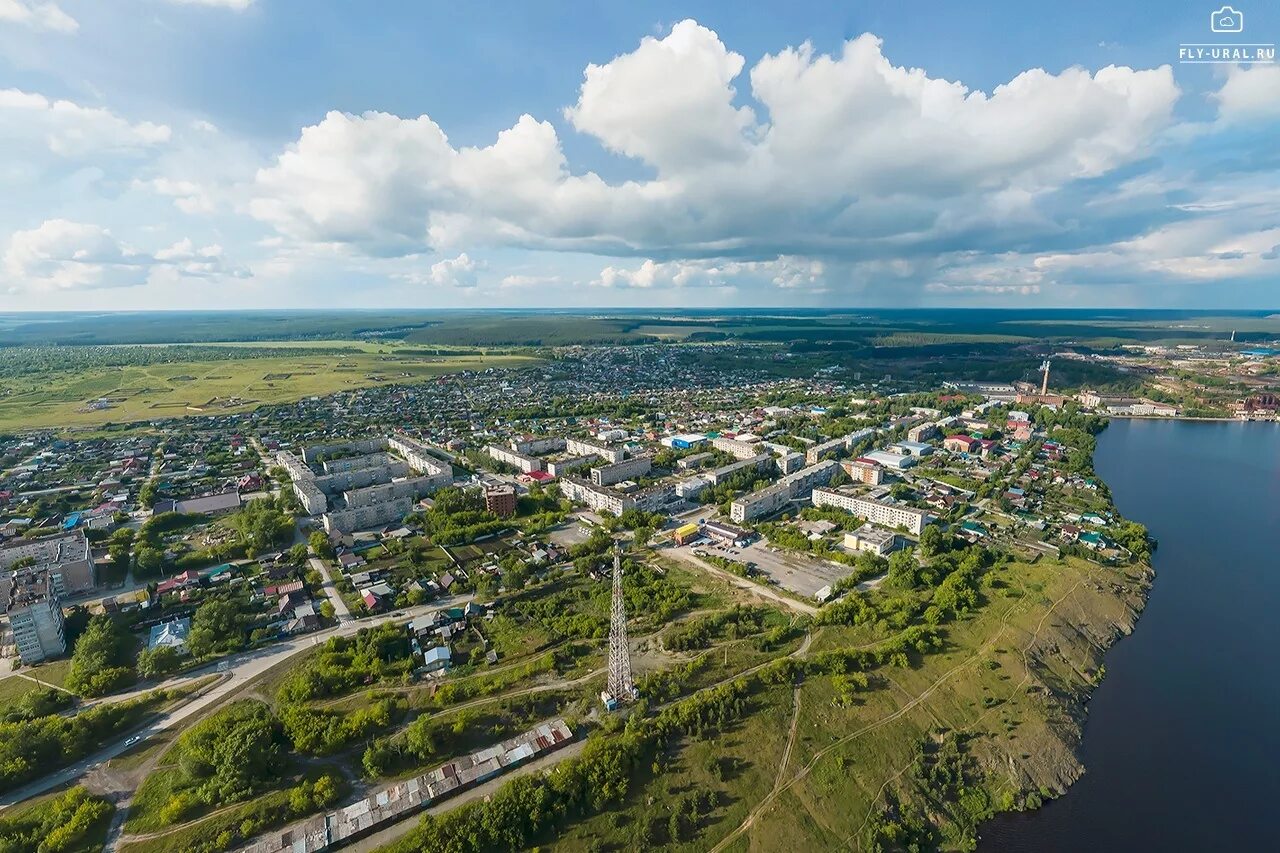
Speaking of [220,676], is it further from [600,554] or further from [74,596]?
[600,554]

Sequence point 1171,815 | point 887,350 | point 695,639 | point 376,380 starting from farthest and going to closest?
point 887,350 < point 376,380 < point 695,639 < point 1171,815

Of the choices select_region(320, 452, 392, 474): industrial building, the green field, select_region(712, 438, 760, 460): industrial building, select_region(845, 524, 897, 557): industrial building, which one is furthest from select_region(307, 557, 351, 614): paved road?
the green field

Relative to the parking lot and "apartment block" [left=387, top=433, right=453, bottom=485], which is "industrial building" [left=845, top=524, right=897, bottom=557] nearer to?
the parking lot

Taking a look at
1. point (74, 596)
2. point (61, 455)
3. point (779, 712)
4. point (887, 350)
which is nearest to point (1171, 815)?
point (779, 712)

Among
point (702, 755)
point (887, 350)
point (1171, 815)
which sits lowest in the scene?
point (1171, 815)

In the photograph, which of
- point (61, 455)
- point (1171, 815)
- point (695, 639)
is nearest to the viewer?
point (1171, 815)

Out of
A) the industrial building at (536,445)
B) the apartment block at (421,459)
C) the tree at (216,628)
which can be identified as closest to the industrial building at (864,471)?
the industrial building at (536,445)

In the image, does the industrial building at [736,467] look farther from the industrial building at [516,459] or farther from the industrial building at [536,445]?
the industrial building at [536,445]

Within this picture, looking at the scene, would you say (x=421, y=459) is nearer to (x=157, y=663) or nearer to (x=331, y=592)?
(x=331, y=592)
